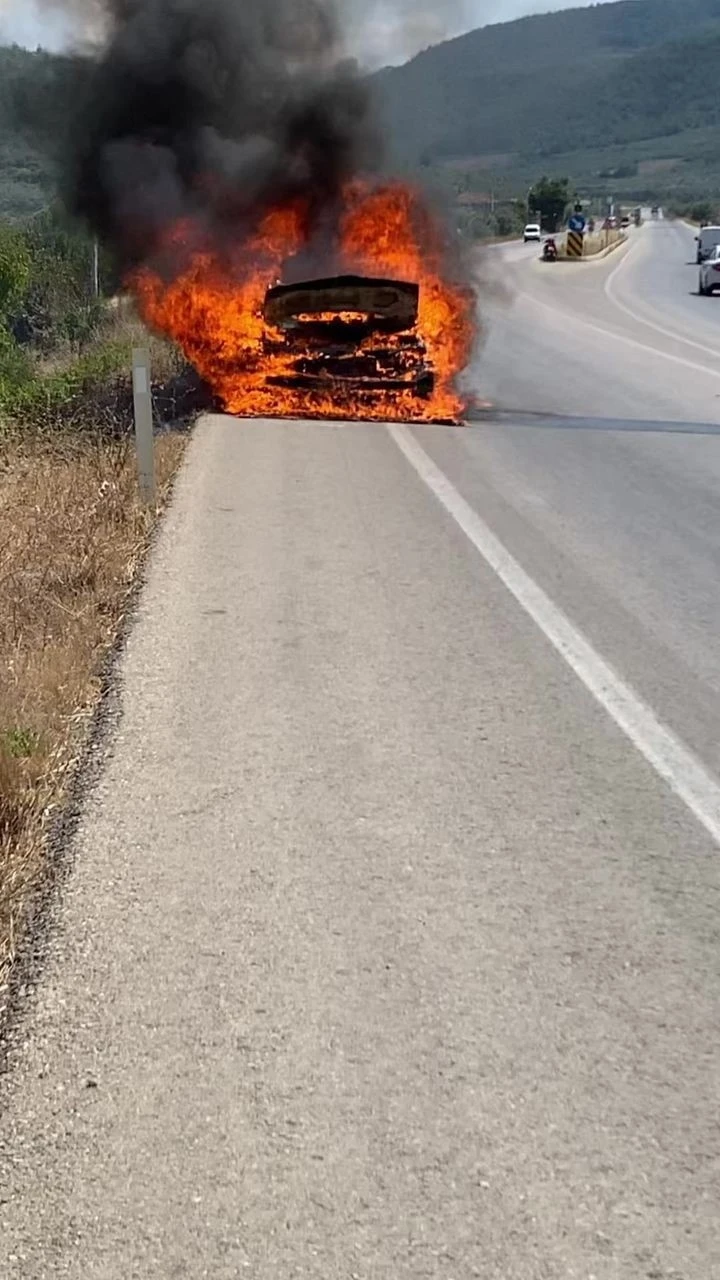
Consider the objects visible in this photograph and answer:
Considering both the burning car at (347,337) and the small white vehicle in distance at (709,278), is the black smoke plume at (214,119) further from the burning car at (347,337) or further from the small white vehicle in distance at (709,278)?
the small white vehicle in distance at (709,278)

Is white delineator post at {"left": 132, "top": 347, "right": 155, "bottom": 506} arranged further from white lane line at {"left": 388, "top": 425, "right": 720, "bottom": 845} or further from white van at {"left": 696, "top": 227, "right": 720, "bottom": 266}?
white van at {"left": 696, "top": 227, "right": 720, "bottom": 266}

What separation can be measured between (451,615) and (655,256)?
62.9 meters

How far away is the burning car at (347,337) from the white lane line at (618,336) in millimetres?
6421

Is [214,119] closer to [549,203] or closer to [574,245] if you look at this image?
[574,245]

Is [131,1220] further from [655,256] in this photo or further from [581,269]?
[655,256]

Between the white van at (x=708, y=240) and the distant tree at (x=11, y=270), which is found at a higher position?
the distant tree at (x=11, y=270)

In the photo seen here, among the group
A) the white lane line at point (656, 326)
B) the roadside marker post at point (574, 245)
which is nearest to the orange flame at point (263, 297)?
the white lane line at point (656, 326)

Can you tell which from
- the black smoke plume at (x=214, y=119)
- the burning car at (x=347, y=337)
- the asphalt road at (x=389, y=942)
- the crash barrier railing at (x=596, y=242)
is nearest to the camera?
the asphalt road at (x=389, y=942)

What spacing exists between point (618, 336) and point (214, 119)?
10.6 metres

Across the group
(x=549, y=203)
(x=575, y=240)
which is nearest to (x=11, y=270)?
(x=575, y=240)

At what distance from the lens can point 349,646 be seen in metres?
6.67

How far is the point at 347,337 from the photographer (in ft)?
48.8

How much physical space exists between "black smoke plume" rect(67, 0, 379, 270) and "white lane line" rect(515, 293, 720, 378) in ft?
18.6

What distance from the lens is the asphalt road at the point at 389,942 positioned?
9.31ft
